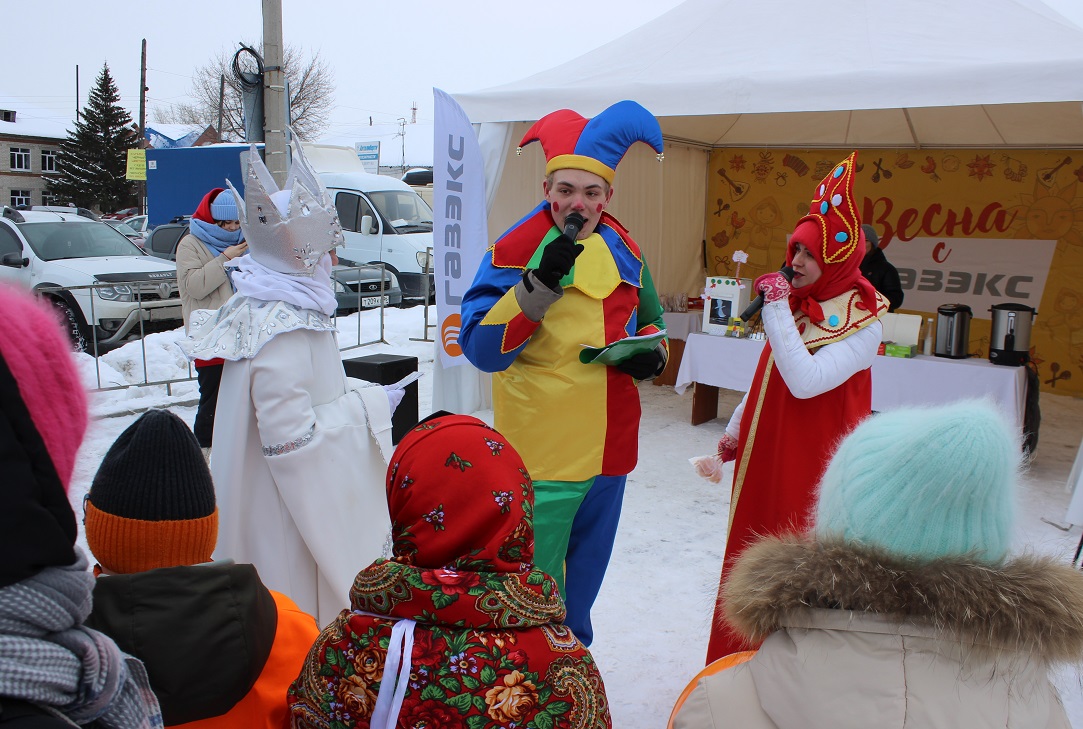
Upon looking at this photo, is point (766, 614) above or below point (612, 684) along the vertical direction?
above

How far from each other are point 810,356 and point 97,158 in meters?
39.4

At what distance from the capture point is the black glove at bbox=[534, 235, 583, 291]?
2109 millimetres

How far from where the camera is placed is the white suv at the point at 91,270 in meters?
8.91

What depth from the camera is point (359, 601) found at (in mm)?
1215

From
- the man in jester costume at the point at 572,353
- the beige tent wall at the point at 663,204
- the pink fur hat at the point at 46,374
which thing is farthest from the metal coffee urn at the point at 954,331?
the pink fur hat at the point at 46,374

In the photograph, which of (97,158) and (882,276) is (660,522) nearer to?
(882,276)

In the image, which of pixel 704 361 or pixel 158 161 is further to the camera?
pixel 158 161

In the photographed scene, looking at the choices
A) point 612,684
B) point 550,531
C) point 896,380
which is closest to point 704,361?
point 896,380

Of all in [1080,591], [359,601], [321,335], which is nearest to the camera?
[1080,591]

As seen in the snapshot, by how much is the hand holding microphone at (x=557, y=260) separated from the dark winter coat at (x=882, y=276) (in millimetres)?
4604

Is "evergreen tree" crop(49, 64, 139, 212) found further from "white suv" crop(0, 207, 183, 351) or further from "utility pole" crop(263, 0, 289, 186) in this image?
"utility pole" crop(263, 0, 289, 186)

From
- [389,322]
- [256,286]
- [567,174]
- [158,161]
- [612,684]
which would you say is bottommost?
[612,684]

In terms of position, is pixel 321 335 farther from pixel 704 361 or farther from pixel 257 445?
pixel 704 361

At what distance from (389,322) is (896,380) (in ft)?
21.2
